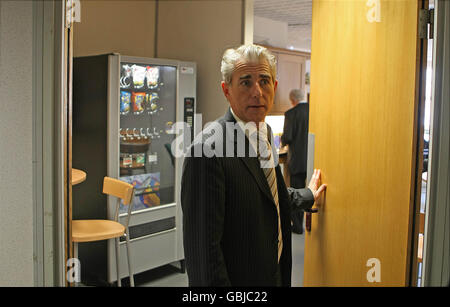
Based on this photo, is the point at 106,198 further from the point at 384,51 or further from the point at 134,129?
the point at 384,51

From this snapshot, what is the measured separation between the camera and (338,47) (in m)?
2.27

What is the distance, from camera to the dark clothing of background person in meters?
5.21

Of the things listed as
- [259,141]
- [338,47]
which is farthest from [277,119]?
[259,141]

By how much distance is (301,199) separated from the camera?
2264mm

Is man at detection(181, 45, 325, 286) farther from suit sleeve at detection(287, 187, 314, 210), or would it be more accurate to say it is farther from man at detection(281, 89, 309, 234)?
man at detection(281, 89, 309, 234)

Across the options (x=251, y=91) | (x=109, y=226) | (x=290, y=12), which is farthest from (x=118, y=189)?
(x=290, y=12)

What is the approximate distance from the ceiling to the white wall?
14.7 feet

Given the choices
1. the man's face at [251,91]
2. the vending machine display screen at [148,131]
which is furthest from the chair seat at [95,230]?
the man's face at [251,91]

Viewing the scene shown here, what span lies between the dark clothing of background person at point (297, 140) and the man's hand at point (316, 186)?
Result: 2758 mm

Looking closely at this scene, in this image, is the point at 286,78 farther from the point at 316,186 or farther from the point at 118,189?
the point at 316,186

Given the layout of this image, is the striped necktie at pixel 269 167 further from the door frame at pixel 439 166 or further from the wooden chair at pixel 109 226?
the wooden chair at pixel 109 226

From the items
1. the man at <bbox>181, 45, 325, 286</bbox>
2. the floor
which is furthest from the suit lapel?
the floor

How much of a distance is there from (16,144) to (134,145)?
Result: 2562 millimetres
